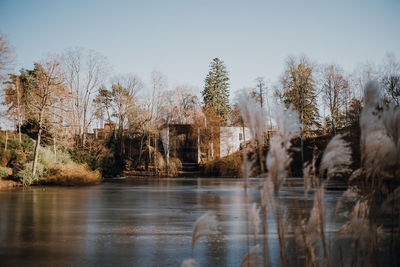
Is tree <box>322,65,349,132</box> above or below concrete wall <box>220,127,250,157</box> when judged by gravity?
above

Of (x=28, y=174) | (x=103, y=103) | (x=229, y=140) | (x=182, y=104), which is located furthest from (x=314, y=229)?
(x=182, y=104)

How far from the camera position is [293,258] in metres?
4.58

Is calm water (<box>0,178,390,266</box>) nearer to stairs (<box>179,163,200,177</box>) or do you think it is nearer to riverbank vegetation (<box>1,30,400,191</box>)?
riverbank vegetation (<box>1,30,400,191</box>)

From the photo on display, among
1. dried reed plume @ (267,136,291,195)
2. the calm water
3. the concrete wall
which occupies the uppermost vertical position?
the concrete wall

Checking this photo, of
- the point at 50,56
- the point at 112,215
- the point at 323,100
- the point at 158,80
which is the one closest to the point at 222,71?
the point at 158,80

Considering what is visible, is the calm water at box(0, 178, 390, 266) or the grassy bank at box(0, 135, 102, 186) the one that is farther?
the grassy bank at box(0, 135, 102, 186)

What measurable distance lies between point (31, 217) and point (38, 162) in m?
14.7

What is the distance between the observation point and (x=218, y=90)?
59.8 metres

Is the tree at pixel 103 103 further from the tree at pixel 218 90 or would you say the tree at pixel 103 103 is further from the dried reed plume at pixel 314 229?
the dried reed plume at pixel 314 229

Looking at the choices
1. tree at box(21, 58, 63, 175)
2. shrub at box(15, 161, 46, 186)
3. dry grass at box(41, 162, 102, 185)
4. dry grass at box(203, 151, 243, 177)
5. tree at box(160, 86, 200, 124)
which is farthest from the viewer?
tree at box(160, 86, 200, 124)

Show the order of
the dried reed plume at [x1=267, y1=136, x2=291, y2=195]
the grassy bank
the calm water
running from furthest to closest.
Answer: the grassy bank → the calm water → the dried reed plume at [x1=267, y1=136, x2=291, y2=195]

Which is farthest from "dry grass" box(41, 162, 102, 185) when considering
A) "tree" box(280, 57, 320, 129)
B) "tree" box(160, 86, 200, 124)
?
"tree" box(160, 86, 200, 124)

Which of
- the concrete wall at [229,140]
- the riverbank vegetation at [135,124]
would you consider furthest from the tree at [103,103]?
the concrete wall at [229,140]

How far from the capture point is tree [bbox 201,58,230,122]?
5866 centimetres
